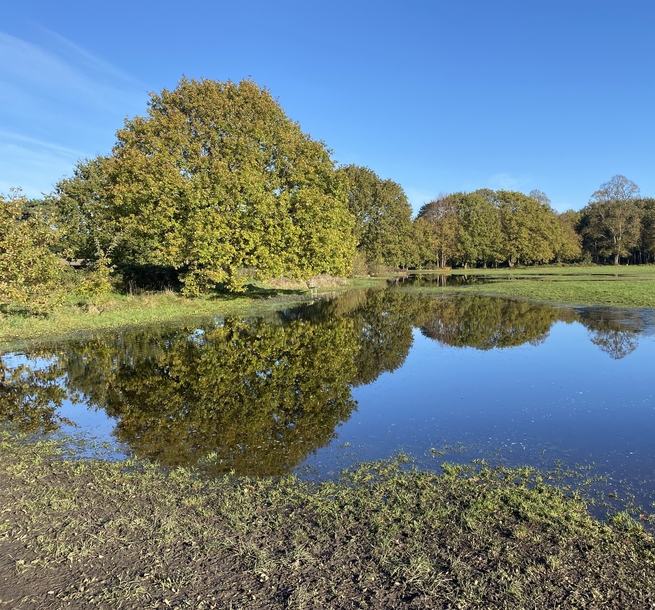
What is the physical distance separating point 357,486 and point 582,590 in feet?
9.32

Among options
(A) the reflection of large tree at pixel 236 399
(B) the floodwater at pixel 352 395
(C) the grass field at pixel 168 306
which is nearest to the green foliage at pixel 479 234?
(C) the grass field at pixel 168 306

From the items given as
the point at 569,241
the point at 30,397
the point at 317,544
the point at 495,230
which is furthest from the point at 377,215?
the point at 317,544

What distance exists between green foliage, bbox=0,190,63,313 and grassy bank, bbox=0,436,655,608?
661 inches

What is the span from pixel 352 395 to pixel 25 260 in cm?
1781

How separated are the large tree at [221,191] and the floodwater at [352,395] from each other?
11.4m

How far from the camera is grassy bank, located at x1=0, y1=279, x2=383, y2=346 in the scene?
19844 millimetres

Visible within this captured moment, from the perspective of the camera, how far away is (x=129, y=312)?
24.9m

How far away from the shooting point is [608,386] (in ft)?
34.1

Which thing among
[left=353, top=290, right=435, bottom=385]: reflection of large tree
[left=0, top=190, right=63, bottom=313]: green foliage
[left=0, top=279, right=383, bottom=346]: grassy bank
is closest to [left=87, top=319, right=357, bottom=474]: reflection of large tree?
[left=353, top=290, right=435, bottom=385]: reflection of large tree

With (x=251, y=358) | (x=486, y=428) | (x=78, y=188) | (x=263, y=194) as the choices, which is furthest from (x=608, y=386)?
(x=78, y=188)

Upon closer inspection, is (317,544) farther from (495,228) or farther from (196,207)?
(495,228)

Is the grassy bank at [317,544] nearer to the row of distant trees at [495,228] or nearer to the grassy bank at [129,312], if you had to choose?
the grassy bank at [129,312]

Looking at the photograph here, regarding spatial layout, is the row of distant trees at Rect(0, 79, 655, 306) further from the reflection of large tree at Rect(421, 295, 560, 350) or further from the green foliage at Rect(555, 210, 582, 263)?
the green foliage at Rect(555, 210, 582, 263)

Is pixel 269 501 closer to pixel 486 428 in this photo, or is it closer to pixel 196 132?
pixel 486 428
